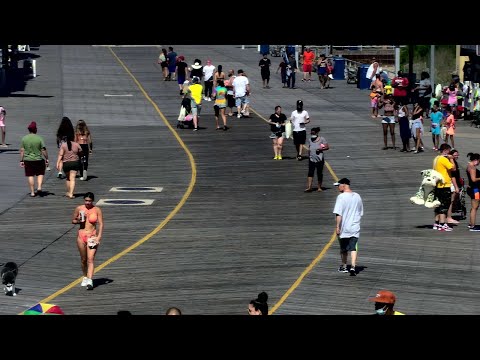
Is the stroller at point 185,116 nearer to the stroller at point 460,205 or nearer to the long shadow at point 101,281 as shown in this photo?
the stroller at point 460,205

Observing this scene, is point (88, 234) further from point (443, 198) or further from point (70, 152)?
point (70, 152)

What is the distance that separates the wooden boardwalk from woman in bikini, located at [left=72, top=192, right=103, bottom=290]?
31 cm

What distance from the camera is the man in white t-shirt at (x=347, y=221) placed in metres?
18.8

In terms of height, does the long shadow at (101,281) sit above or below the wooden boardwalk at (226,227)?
below

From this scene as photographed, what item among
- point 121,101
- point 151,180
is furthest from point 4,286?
point 121,101

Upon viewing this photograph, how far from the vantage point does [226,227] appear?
76.9ft

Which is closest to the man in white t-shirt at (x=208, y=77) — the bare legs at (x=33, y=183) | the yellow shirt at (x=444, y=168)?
the bare legs at (x=33, y=183)

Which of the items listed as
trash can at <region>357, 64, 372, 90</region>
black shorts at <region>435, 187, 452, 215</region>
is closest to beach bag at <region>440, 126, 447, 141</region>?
black shorts at <region>435, 187, 452, 215</region>

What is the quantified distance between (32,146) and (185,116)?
1329 cm

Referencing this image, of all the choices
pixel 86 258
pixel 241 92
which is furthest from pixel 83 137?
pixel 241 92

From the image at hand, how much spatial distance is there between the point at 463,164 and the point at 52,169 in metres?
11.0

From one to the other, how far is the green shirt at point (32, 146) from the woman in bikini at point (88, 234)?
8.16 metres
